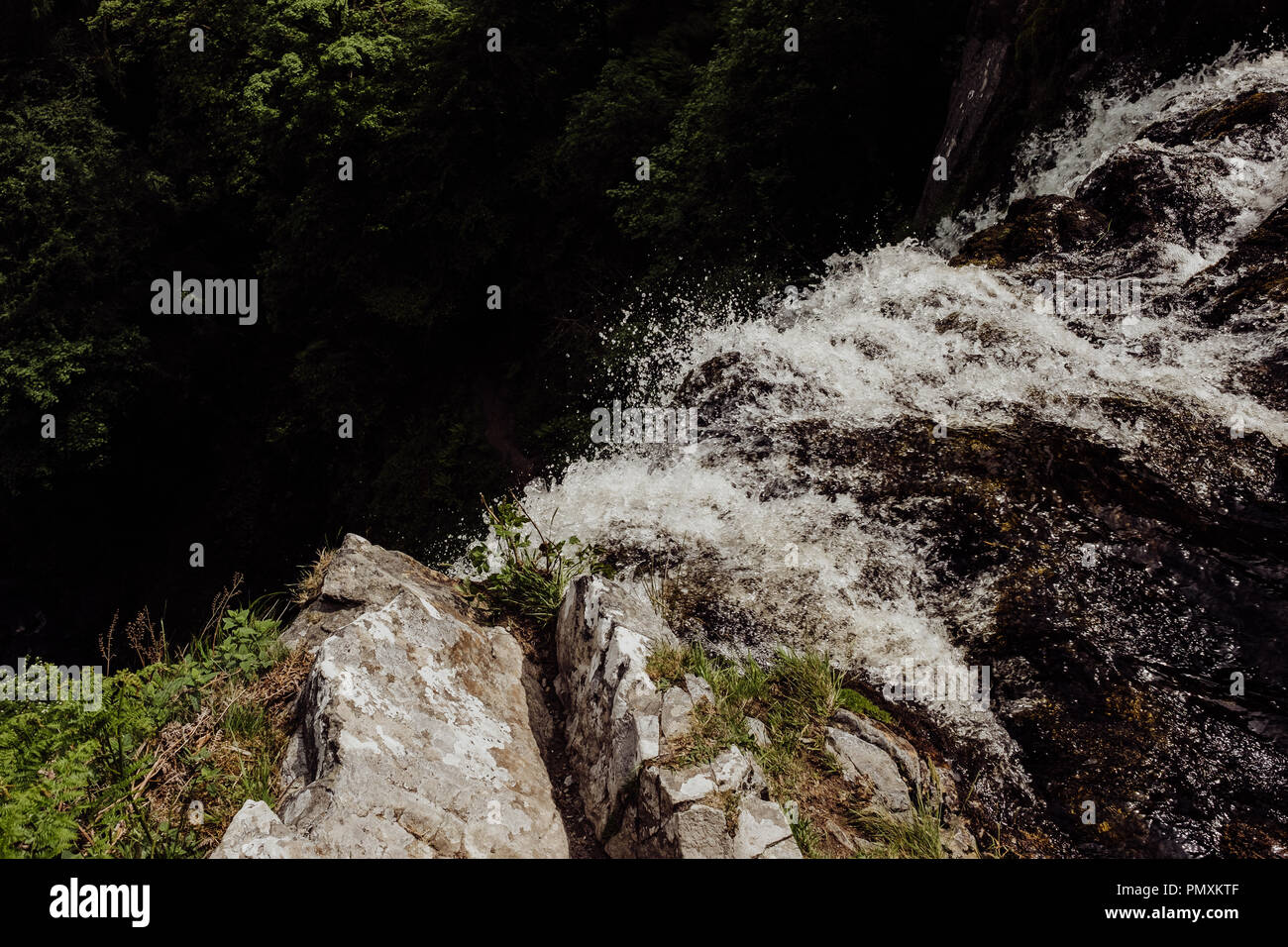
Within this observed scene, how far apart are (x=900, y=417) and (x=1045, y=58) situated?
4858mm

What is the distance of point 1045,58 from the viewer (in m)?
7.66

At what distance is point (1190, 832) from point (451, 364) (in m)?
13.0

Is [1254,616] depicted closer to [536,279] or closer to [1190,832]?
[1190,832]

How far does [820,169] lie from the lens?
10125 mm

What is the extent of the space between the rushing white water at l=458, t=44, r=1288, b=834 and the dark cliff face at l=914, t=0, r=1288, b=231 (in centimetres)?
30

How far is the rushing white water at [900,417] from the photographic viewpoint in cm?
427
